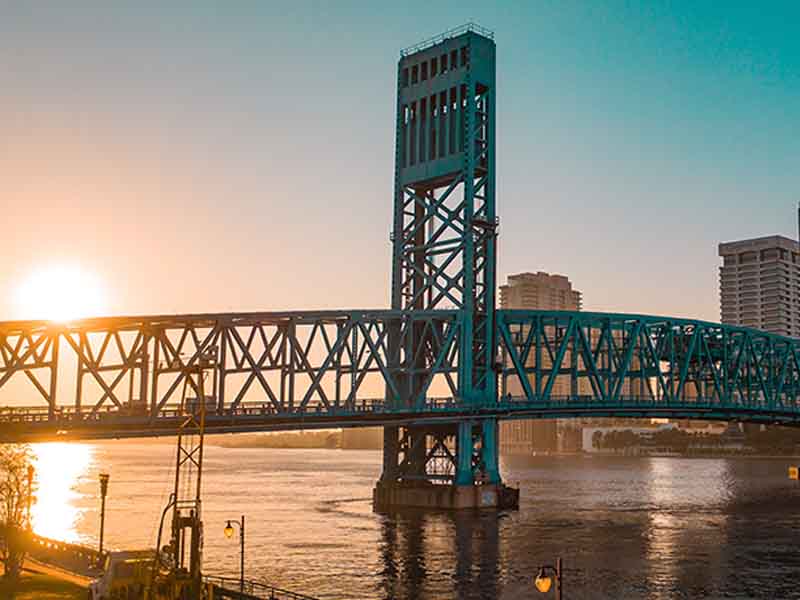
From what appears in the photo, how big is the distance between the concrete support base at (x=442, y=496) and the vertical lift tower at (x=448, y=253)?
12 cm

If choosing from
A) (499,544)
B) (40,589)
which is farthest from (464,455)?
(40,589)

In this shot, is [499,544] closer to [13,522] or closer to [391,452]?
[391,452]

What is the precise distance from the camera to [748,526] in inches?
3819

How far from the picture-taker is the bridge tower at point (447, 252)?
331ft

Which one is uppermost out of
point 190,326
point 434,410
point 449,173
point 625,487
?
point 449,173

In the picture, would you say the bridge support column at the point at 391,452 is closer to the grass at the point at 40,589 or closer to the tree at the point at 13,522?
the tree at the point at 13,522

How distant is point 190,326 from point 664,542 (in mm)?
43468

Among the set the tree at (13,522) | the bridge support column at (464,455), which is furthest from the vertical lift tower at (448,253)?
the tree at (13,522)

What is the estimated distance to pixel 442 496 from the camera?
9712cm

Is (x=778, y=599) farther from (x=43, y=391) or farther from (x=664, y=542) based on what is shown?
(x=43, y=391)

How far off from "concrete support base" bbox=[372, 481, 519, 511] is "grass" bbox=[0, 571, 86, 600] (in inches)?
2067

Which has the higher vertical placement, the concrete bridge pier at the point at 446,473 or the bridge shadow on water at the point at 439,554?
the concrete bridge pier at the point at 446,473

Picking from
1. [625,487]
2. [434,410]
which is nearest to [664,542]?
[434,410]

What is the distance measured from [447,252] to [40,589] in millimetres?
64616
